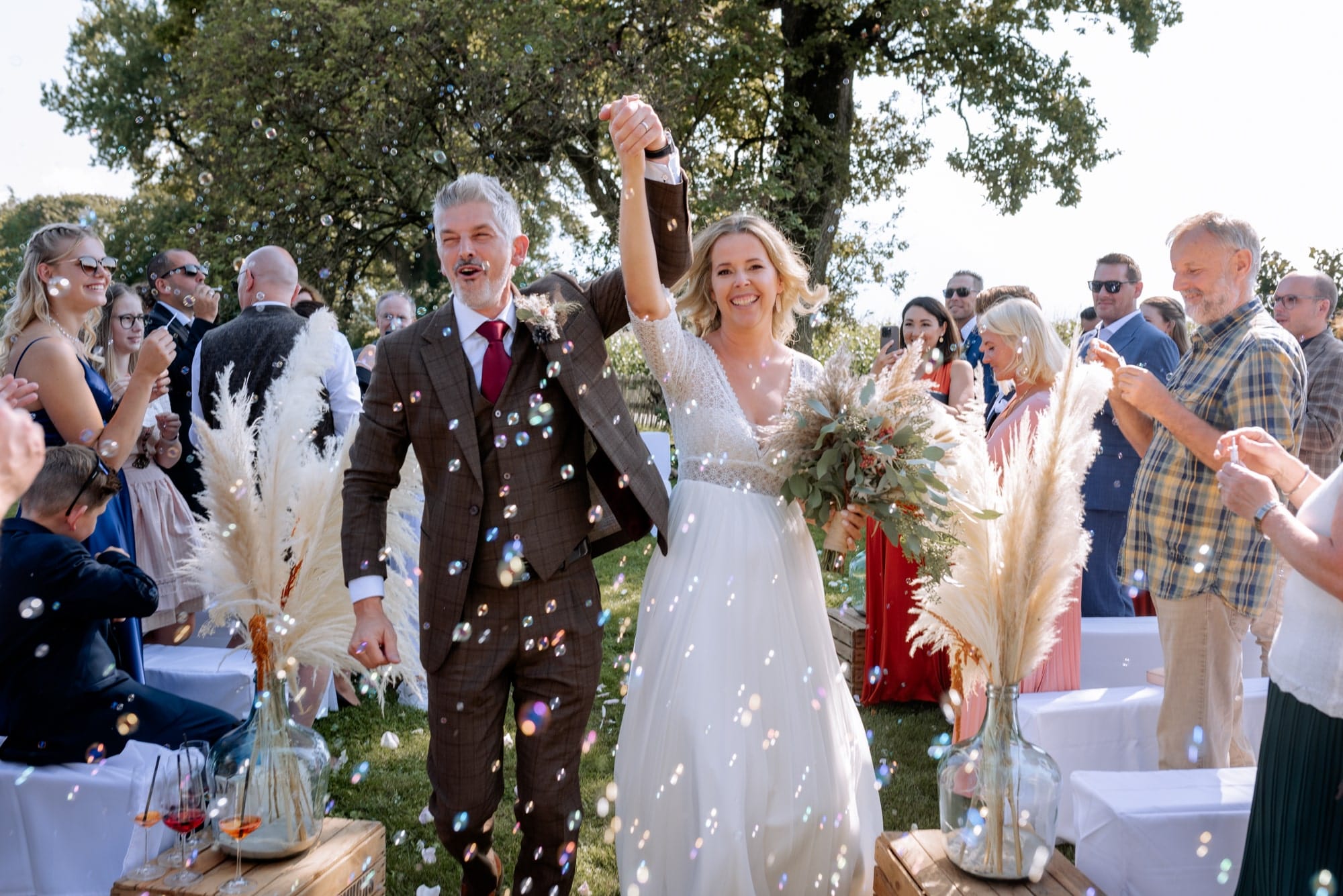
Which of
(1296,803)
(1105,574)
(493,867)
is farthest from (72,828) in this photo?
(1105,574)

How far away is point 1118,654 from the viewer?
474 centimetres

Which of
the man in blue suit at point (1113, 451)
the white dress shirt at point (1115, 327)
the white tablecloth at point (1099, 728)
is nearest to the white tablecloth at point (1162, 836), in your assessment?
the white tablecloth at point (1099, 728)

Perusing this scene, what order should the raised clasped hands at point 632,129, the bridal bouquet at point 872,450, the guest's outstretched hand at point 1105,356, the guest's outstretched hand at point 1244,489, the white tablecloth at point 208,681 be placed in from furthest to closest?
1. the white tablecloth at point 208,681
2. the guest's outstretched hand at point 1105,356
3. the bridal bouquet at point 872,450
4. the raised clasped hands at point 632,129
5. the guest's outstretched hand at point 1244,489

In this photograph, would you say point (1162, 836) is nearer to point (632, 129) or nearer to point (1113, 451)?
point (632, 129)

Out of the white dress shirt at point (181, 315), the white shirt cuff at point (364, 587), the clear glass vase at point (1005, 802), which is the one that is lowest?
the clear glass vase at point (1005, 802)

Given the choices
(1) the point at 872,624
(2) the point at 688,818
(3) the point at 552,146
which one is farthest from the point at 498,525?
(3) the point at 552,146

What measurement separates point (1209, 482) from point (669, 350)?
6.49 ft

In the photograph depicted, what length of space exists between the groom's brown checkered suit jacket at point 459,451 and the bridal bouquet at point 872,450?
0.50 metres

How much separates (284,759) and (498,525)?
84 cm

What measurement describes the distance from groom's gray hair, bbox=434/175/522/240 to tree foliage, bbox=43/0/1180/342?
10464mm

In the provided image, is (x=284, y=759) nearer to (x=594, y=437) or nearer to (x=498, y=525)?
(x=498, y=525)

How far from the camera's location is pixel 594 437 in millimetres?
2951

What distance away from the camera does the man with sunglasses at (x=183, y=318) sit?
17.9 feet

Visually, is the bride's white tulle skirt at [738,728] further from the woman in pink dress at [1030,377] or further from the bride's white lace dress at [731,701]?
→ the woman in pink dress at [1030,377]
